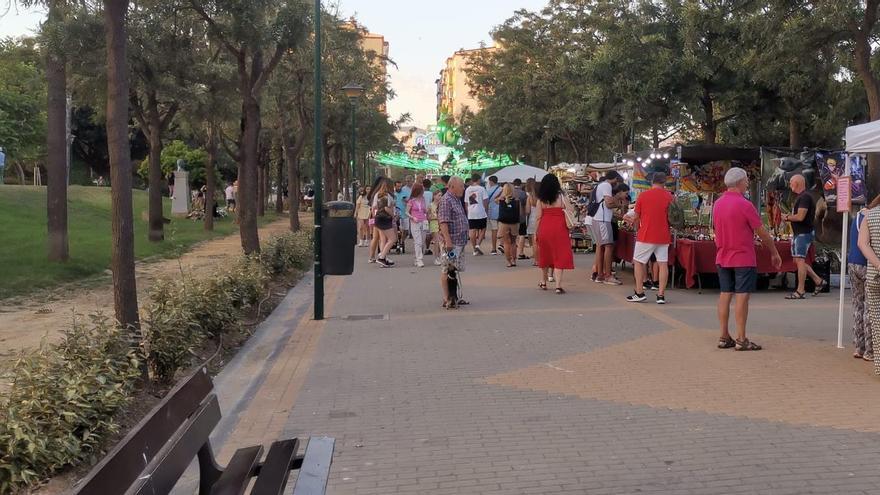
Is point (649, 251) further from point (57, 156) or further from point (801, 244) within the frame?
point (57, 156)

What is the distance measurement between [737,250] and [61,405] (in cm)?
579

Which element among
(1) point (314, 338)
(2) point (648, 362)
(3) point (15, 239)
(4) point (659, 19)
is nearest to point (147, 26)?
(3) point (15, 239)

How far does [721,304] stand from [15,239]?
49.3ft

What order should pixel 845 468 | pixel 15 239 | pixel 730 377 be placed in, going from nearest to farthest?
pixel 845 468, pixel 730 377, pixel 15 239

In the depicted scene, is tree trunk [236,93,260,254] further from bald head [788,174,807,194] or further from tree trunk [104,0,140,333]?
bald head [788,174,807,194]

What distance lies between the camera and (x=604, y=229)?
12.6 m

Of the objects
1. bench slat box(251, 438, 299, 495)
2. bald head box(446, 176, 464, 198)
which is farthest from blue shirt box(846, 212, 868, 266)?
bench slat box(251, 438, 299, 495)

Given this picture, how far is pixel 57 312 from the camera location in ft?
33.5

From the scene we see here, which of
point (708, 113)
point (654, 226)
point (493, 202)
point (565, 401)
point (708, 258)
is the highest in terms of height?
point (708, 113)

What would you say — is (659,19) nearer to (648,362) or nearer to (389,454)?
(648,362)

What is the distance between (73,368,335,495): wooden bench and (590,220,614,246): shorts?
9.37 m

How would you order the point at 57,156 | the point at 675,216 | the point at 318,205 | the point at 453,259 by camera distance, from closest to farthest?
the point at 318,205 → the point at 453,259 → the point at 675,216 → the point at 57,156

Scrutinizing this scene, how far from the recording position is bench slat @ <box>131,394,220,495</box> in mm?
2703

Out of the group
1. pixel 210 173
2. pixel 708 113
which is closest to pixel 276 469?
pixel 708 113
